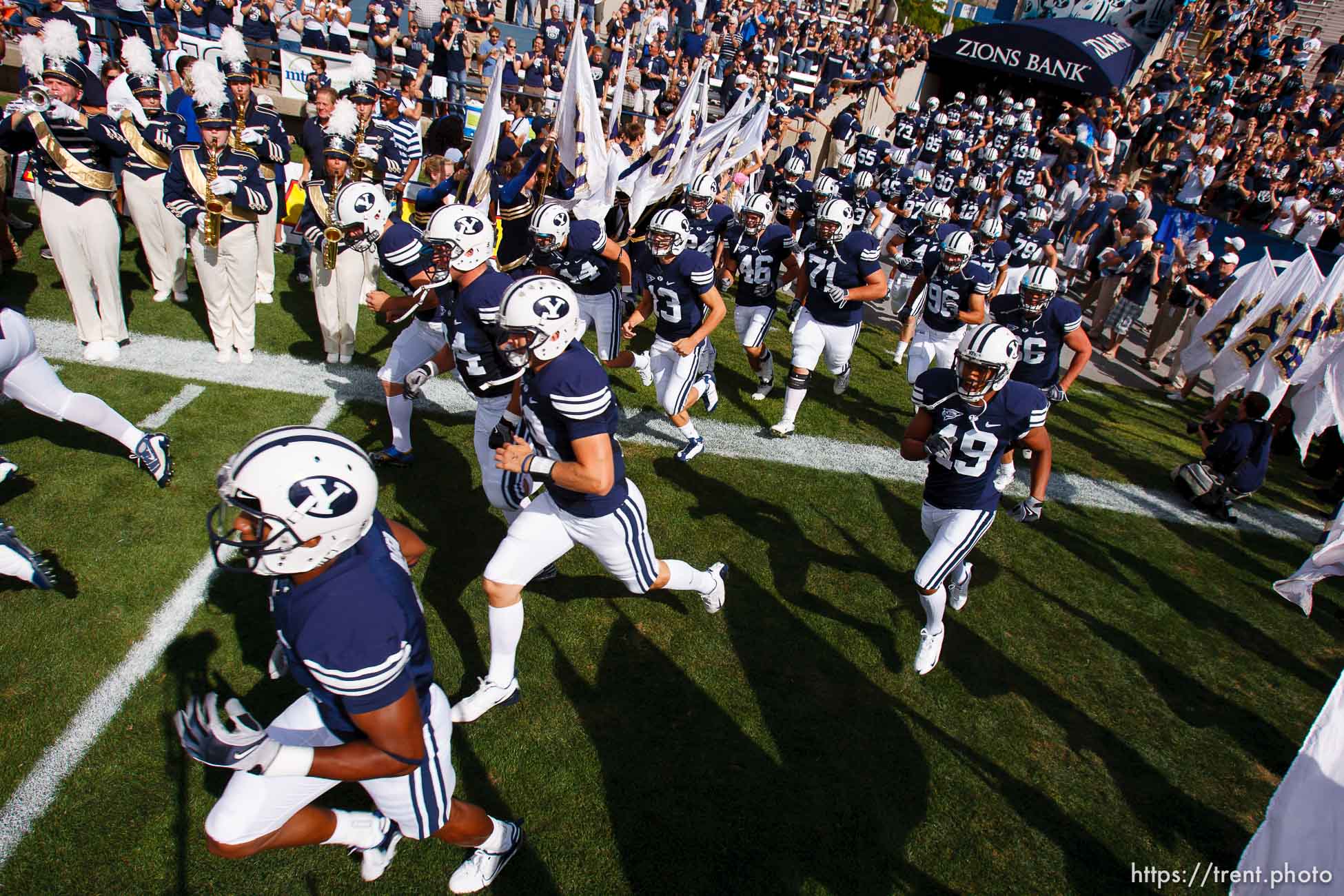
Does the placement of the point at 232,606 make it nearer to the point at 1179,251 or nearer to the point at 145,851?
the point at 145,851

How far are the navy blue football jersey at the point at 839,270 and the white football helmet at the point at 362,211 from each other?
4205 mm

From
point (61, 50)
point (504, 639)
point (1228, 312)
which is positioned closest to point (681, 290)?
point (504, 639)

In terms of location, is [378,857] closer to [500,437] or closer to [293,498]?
[293,498]

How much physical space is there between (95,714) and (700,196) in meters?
8.07

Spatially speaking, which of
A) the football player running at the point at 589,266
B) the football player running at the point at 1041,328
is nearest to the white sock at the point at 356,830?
the football player running at the point at 589,266

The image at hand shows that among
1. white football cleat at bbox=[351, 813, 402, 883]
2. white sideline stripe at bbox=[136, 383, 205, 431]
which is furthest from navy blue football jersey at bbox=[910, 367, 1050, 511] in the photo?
white sideline stripe at bbox=[136, 383, 205, 431]

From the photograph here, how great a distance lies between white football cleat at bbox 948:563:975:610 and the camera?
18.2 feet

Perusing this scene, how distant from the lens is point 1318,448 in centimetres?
1085

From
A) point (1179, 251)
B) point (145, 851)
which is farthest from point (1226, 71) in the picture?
point (145, 851)

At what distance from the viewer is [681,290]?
695 centimetres

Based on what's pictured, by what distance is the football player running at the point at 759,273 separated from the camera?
27.3 feet

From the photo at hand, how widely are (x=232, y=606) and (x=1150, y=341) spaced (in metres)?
14.2

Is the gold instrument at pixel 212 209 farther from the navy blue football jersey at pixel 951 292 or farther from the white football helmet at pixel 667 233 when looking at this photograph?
the navy blue football jersey at pixel 951 292

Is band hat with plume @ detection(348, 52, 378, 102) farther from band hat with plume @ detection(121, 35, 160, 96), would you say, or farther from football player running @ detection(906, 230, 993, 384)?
football player running @ detection(906, 230, 993, 384)
